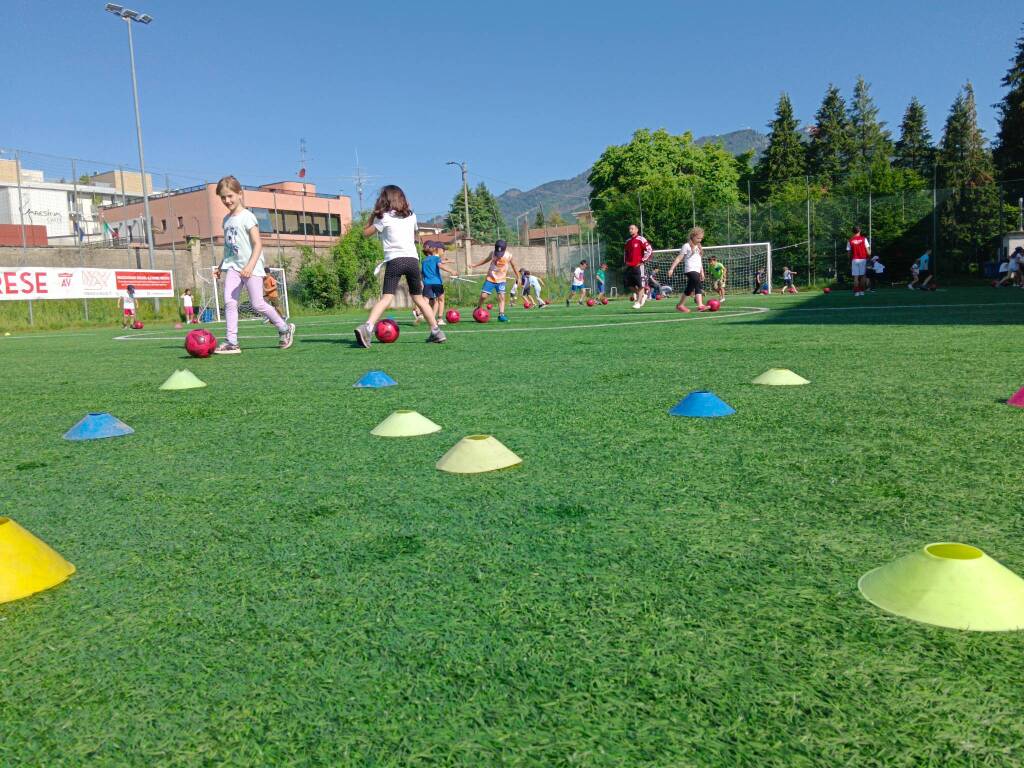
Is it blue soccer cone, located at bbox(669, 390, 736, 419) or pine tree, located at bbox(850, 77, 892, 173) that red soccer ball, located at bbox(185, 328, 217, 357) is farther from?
pine tree, located at bbox(850, 77, 892, 173)

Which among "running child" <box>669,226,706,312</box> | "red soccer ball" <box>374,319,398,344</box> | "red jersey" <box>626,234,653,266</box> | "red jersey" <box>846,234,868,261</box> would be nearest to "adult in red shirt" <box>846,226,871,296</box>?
"red jersey" <box>846,234,868,261</box>

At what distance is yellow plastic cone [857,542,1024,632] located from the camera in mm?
1692

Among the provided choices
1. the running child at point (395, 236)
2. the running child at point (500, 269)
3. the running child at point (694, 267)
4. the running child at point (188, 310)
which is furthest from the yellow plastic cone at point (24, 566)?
the running child at point (188, 310)

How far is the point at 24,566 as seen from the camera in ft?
6.77

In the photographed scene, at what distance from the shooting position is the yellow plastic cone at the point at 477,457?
10.6 ft

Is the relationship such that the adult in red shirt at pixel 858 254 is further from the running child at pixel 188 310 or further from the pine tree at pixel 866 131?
the pine tree at pixel 866 131

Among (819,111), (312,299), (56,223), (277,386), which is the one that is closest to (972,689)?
(277,386)

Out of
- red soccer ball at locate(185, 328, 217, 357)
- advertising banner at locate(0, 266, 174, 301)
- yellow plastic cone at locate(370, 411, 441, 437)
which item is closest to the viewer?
yellow plastic cone at locate(370, 411, 441, 437)

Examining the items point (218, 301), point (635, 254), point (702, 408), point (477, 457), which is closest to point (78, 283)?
point (218, 301)

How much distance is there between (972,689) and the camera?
1448 millimetres

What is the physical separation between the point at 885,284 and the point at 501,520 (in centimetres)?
3924

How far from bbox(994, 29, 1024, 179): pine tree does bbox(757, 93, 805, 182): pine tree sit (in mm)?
17010

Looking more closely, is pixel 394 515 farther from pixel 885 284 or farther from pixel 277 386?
pixel 885 284

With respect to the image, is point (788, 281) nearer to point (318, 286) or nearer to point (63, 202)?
point (318, 286)
